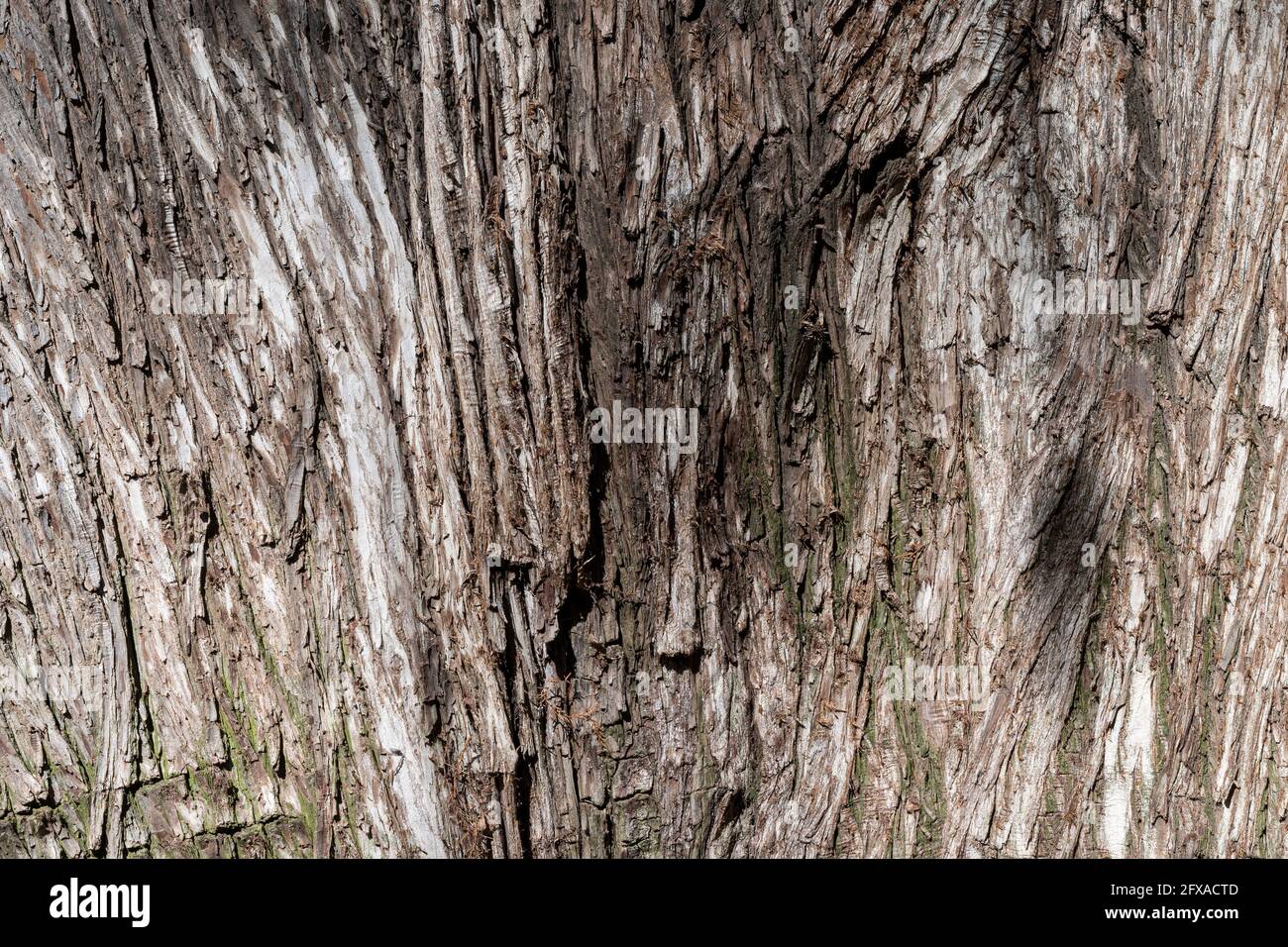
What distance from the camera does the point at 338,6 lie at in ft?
6.75

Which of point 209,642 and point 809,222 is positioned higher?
point 809,222

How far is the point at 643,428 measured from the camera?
211 cm

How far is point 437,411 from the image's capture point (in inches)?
81.7

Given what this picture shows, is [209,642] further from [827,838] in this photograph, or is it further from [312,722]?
[827,838]

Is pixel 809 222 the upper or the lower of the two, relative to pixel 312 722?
upper

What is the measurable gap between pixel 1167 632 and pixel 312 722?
93.5 inches

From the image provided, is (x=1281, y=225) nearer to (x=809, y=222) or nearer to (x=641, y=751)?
(x=809, y=222)

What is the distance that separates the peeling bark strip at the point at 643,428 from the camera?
207 centimetres

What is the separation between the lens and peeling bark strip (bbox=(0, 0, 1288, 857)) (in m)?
2.07

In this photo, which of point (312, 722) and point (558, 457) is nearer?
point (558, 457)

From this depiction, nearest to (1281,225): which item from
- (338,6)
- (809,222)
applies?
(809,222)

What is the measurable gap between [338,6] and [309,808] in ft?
6.97

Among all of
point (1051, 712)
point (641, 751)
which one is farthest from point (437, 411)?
point (1051, 712)

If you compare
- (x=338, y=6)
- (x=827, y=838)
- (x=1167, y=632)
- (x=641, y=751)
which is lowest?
(x=827, y=838)
